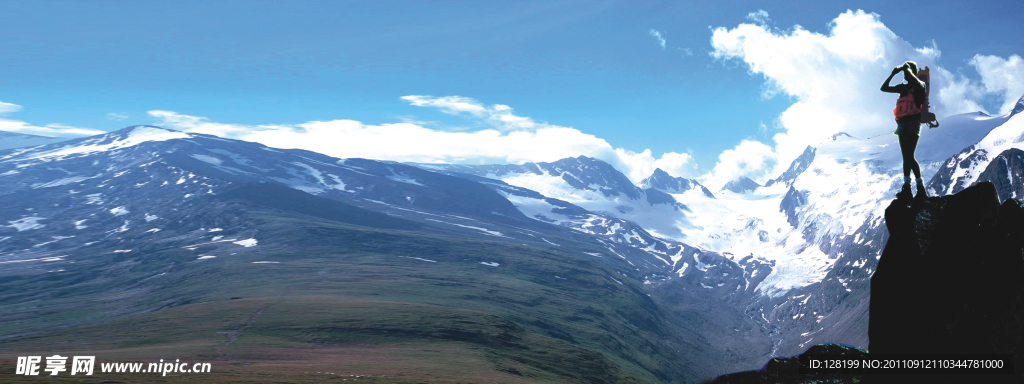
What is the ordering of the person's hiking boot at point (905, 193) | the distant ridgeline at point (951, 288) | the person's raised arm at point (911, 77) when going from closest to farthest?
1. the distant ridgeline at point (951, 288)
2. the person's hiking boot at point (905, 193)
3. the person's raised arm at point (911, 77)

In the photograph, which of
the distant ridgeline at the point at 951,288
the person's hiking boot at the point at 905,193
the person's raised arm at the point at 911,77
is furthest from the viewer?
the person's raised arm at the point at 911,77

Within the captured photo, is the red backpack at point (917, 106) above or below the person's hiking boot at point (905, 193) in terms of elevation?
above

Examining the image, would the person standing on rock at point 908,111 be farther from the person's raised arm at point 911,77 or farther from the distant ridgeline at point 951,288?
the distant ridgeline at point 951,288

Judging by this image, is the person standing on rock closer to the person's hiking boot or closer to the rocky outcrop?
the person's hiking boot

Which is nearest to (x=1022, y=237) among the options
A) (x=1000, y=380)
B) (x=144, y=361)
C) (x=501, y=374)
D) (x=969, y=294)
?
(x=969, y=294)

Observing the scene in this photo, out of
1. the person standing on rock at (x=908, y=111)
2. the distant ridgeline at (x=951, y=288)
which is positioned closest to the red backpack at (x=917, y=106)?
the person standing on rock at (x=908, y=111)

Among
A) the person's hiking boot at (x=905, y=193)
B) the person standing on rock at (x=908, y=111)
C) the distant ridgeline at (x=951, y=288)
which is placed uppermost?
the person standing on rock at (x=908, y=111)

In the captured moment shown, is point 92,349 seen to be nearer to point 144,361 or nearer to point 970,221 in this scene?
point 144,361
